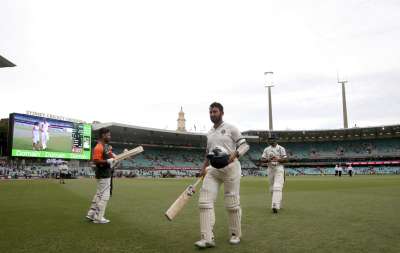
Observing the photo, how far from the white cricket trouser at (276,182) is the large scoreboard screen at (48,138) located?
41.4 metres

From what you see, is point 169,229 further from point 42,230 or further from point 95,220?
point 42,230

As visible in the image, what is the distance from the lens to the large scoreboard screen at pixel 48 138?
4368cm

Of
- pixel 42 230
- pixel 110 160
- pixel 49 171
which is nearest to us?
pixel 42 230

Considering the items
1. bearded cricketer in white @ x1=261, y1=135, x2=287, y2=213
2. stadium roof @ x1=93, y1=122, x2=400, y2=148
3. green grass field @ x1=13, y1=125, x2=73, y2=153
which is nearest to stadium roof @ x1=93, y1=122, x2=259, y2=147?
stadium roof @ x1=93, y1=122, x2=400, y2=148

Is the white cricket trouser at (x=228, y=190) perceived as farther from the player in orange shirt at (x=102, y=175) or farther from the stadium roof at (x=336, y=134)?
the stadium roof at (x=336, y=134)

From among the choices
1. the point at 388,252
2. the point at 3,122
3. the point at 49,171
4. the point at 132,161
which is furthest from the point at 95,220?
the point at 3,122

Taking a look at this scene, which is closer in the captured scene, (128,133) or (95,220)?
(95,220)

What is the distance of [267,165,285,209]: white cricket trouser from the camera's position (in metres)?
9.06

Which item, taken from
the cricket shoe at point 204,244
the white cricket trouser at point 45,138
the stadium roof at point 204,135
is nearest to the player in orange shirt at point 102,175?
the cricket shoe at point 204,244

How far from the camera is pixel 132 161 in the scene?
72500 mm

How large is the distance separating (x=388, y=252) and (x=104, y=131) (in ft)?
18.6

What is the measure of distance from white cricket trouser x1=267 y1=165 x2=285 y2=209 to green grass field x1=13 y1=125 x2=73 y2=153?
1637 inches

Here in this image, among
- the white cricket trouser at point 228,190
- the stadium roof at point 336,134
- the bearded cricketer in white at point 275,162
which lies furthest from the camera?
the stadium roof at point 336,134

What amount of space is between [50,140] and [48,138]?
1.22 ft
